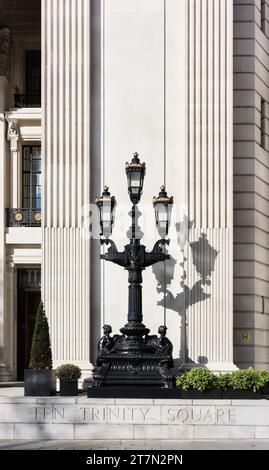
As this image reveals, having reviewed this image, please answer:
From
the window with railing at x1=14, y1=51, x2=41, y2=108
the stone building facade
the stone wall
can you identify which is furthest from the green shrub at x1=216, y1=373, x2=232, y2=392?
the window with railing at x1=14, y1=51, x2=41, y2=108

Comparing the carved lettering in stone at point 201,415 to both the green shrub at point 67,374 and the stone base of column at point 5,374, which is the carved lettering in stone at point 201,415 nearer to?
the green shrub at point 67,374

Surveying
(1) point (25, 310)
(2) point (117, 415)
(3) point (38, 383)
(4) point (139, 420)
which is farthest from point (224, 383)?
(1) point (25, 310)

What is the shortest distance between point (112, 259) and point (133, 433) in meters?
4.51

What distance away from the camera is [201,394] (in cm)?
1978

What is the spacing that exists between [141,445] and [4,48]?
58.4 ft

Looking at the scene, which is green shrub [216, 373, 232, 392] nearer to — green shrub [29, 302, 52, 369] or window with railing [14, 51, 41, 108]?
green shrub [29, 302, 52, 369]

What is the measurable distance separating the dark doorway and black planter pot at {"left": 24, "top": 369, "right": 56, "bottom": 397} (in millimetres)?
9281

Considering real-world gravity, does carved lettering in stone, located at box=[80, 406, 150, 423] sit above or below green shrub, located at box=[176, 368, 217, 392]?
below

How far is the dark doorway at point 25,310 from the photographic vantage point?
29672 millimetres

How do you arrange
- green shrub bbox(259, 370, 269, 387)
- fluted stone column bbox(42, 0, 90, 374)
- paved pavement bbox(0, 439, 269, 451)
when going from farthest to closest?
fluted stone column bbox(42, 0, 90, 374) < green shrub bbox(259, 370, 269, 387) < paved pavement bbox(0, 439, 269, 451)

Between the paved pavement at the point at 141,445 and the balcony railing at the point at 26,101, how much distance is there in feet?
49.6

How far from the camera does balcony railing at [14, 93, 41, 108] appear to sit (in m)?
30.9

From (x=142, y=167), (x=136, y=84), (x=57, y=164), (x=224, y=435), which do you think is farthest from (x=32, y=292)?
(x=224, y=435)
